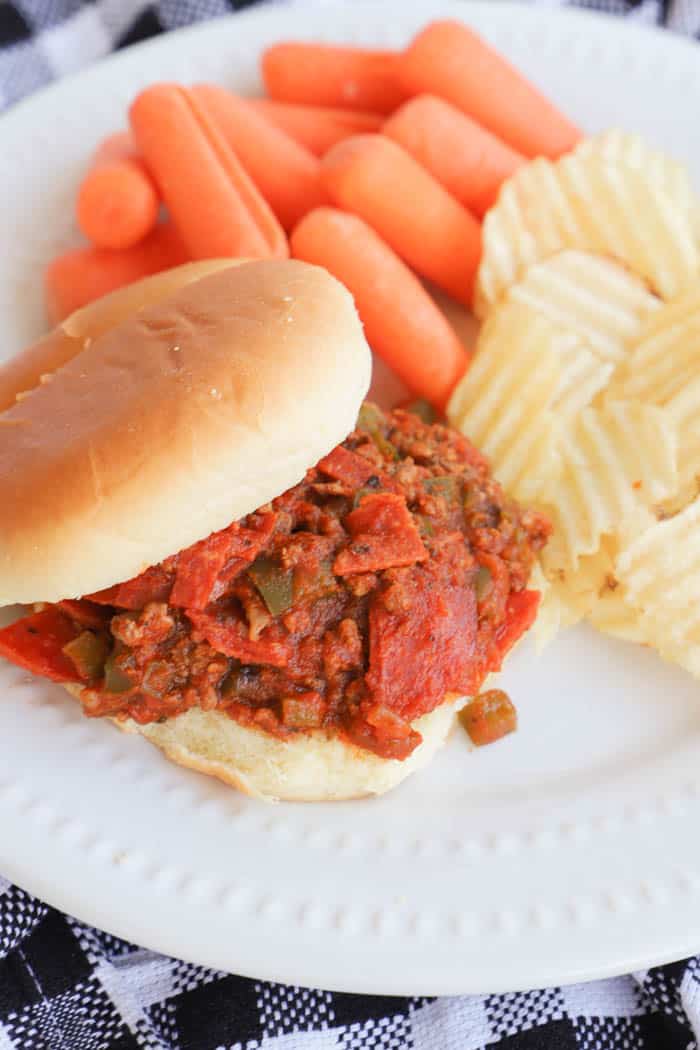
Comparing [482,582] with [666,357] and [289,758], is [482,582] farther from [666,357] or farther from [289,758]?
[666,357]

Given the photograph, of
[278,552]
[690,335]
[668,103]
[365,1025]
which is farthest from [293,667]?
[668,103]

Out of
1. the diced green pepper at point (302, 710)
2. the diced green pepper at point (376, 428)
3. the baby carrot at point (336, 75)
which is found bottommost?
the diced green pepper at point (302, 710)

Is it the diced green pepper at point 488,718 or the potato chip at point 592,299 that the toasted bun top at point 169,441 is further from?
the potato chip at point 592,299

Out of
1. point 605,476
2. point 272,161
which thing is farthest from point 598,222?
point 272,161

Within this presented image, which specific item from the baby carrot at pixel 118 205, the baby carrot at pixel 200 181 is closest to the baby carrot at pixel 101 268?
the baby carrot at pixel 118 205

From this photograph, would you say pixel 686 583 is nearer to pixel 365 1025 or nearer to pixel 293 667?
pixel 293 667

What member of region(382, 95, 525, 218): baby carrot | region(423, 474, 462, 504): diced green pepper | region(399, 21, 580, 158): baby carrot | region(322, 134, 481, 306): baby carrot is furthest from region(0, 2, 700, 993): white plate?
region(399, 21, 580, 158): baby carrot

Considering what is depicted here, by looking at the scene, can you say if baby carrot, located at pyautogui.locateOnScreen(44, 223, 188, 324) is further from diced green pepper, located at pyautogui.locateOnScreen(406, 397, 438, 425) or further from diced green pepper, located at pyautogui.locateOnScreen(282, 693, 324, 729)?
diced green pepper, located at pyautogui.locateOnScreen(282, 693, 324, 729)

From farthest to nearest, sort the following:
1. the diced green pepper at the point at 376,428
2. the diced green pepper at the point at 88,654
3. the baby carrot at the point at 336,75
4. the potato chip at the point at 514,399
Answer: the baby carrot at the point at 336,75 → the potato chip at the point at 514,399 → the diced green pepper at the point at 376,428 → the diced green pepper at the point at 88,654
